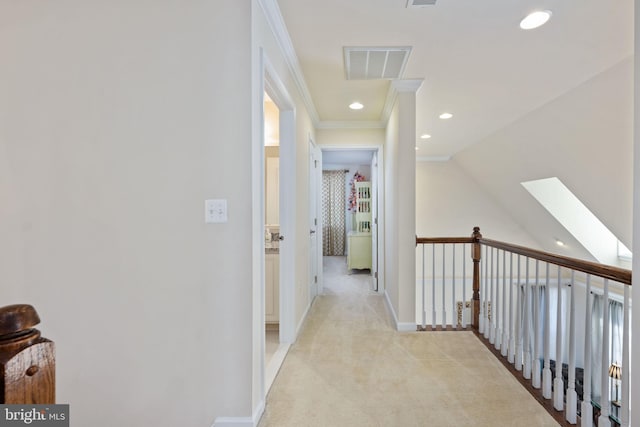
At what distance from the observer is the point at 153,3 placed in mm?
1625

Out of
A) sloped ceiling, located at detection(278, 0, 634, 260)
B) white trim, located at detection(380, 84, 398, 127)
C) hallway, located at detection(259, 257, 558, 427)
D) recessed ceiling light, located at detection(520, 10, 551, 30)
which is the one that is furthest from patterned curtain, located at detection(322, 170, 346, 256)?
recessed ceiling light, located at detection(520, 10, 551, 30)

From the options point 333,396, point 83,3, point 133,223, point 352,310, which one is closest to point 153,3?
point 83,3

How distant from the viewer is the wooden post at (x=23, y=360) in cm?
44

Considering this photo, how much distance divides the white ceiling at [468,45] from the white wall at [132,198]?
79 cm

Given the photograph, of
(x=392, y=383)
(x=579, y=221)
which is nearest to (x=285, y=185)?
(x=392, y=383)

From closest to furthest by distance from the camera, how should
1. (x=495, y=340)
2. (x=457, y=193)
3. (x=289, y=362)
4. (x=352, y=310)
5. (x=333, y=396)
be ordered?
(x=333, y=396), (x=289, y=362), (x=495, y=340), (x=352, y=310), (x=457, y=193)

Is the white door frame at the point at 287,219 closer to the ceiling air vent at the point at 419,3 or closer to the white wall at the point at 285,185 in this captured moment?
the white wall at the point at 285,185

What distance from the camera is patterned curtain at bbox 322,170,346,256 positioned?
26.8ft

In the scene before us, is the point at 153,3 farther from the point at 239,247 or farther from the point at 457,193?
the point at 457,193

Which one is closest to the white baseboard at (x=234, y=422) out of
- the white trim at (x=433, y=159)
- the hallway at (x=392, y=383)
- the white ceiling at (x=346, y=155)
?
the hallway at (x=392, y=383)

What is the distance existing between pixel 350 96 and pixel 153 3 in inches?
83.8

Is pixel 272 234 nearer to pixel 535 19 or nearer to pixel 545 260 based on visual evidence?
pixel 545 260

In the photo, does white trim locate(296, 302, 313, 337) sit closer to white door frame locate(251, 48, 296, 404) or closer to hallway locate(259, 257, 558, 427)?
hallway locate(259, 257, 558, 427)

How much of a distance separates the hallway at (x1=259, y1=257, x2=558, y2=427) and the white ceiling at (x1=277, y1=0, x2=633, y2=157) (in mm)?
2363
